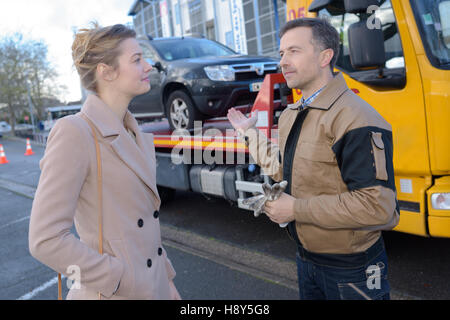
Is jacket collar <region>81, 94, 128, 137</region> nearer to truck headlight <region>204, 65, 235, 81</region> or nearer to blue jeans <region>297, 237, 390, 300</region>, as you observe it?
blue jeans <region>297, 237, 390, 300</region>

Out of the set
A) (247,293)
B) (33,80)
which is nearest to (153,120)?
(247,293)

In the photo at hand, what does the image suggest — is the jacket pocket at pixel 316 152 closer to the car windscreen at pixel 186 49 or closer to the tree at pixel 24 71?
the car windscreen at pixel 186 49

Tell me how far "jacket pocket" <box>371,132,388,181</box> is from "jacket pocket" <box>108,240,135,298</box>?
3.19 ft

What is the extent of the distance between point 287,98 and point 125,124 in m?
2.79

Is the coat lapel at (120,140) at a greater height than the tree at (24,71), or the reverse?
the tree at (24,71)

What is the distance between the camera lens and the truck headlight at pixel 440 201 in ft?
9.98

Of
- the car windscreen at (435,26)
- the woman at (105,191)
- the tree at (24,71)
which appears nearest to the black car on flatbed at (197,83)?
the car windscreen at (435,26)

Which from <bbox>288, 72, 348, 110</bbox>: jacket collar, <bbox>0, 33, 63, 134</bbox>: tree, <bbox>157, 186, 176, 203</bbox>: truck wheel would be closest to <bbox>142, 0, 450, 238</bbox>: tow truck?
<bbox>288, 72, 348, 110</bbox>: jacket collar

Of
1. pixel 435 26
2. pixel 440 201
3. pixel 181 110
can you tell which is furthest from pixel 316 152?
pixel 181 110

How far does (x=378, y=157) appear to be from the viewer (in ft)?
5.05

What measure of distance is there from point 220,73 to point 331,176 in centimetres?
378

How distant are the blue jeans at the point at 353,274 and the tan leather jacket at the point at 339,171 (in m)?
0.04
